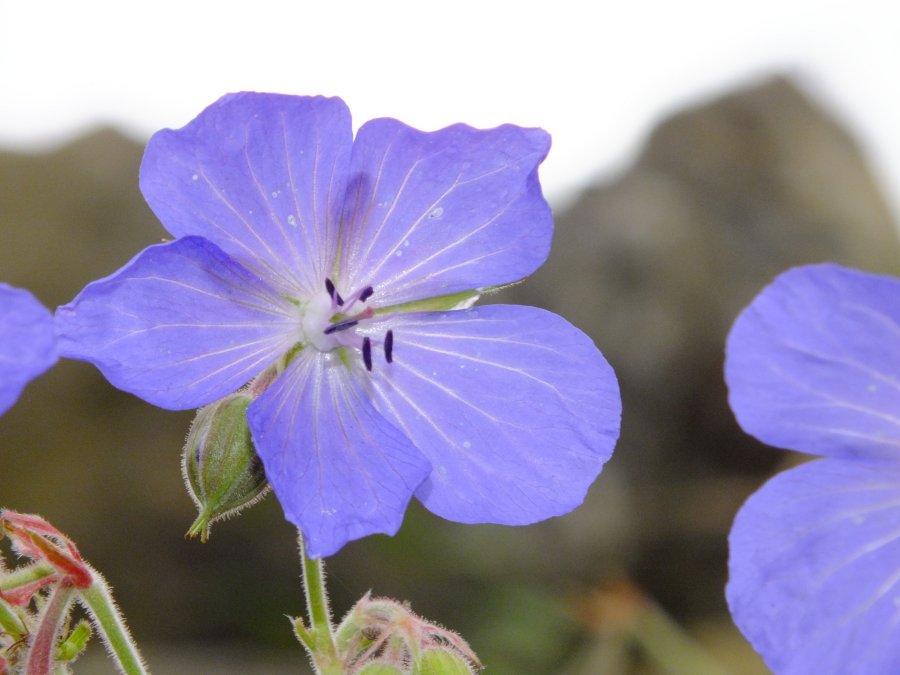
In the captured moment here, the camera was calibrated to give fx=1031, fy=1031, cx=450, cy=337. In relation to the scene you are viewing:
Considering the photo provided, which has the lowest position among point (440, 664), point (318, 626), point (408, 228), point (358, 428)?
point (440, 664)

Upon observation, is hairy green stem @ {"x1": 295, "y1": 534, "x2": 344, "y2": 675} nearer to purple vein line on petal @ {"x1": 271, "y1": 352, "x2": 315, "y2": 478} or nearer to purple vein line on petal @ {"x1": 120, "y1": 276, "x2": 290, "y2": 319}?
purple vein line on petal @ {"x1": 271, "y1": 352, "x2": 315, "y2": 478}

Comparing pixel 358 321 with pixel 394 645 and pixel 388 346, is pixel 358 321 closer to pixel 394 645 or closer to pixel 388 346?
pixel 388 346

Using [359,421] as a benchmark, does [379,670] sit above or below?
below

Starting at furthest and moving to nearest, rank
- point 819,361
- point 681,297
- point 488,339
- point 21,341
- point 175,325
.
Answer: point 681,297
point 488,339
point 175,325
point 819,361
point 21,341

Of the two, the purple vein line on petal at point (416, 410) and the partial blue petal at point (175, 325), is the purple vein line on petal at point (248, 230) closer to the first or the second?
the partial blue petal at point (175, 325)

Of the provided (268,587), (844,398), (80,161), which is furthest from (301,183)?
(80,161)

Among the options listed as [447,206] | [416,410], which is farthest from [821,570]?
[447,206]
